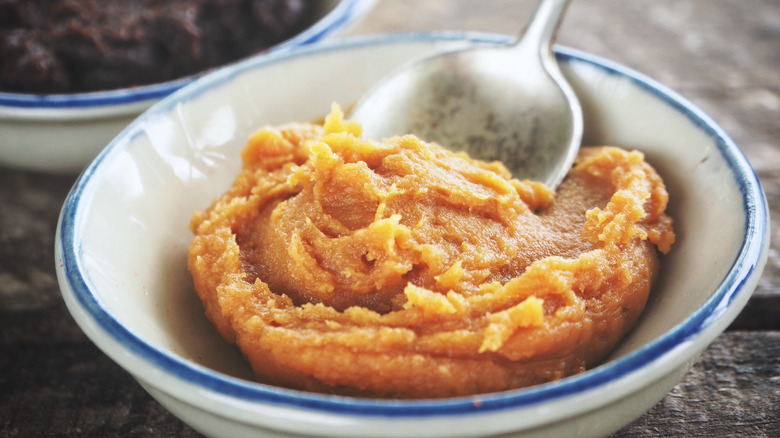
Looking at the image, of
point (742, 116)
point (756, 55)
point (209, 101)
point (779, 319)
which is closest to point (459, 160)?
point (209, 101)

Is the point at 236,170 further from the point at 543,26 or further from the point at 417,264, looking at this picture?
the point at 543,26

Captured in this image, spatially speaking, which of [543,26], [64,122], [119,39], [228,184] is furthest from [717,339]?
[119,39]

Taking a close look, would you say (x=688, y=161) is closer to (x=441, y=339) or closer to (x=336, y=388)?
(x=441, y=339)

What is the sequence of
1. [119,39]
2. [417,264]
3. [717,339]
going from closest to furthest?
[417,264] → [717,339] → [119,39]

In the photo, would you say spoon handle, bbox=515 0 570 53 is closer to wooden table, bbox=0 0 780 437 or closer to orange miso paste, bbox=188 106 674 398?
orange miso paste, bbox=188 106 674 398

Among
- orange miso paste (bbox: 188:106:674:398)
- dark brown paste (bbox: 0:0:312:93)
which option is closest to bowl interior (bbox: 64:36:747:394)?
orange miso paste (bbox: 188:106:674:398)
